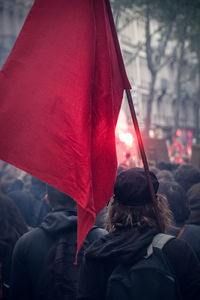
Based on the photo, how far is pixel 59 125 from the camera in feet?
7.25

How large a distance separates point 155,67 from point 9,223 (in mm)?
12796

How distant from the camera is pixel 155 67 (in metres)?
15.3

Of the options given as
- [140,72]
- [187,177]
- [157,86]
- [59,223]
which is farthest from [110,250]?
[157,86]

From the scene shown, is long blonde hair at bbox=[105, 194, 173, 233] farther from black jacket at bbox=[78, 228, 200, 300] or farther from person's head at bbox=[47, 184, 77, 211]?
person's head at bbox=[47, 184, 77, 211]

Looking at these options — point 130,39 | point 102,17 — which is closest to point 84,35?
point 102,17

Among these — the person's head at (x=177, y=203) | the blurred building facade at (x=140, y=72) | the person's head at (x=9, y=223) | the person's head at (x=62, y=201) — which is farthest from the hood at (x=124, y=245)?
the blurred building facade at (x=140, y=72)

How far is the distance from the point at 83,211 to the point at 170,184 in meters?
1.66

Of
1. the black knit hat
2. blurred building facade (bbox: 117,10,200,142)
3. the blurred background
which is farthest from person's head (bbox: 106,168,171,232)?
blurred building facade (bbox: 117,10,200,142)

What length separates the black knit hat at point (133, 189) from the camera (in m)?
2.14

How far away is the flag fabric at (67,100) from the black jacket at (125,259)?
0.17m

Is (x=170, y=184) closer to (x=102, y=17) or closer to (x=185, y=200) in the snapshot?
(x=185, y=200)

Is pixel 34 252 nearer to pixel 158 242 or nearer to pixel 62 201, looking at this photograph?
pixel 62 201

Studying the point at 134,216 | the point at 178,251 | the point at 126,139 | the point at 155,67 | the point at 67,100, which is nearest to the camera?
the point at 178,251

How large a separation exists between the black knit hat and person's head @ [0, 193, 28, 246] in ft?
5.28
